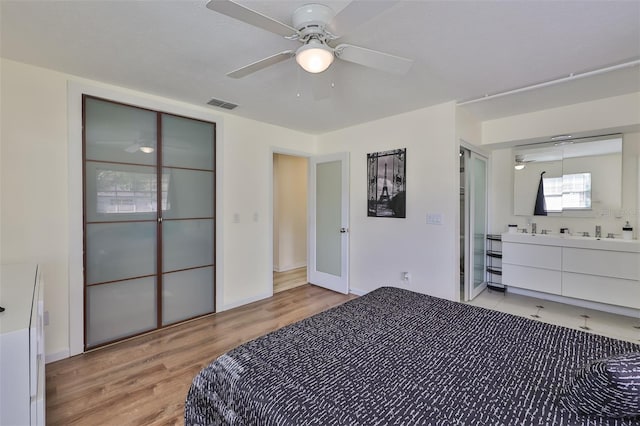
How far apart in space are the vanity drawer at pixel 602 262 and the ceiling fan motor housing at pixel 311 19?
3.83 metres

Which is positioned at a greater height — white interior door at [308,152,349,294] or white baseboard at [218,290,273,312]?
white interior door at [308,152,349,294]

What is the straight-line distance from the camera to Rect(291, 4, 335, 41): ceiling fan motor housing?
158 cm

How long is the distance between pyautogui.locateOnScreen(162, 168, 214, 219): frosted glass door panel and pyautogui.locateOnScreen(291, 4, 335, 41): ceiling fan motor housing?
2211 millimetres

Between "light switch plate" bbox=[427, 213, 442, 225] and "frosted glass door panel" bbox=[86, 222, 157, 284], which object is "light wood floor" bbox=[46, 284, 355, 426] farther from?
"light switch plate" bbox=[427, 213, 442, 225]

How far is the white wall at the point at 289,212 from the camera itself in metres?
5.68

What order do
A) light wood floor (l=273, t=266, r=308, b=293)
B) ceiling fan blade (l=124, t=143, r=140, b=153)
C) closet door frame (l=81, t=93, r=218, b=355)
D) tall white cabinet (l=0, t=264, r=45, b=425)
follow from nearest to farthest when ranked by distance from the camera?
tall white cabinet (l=0, t=264, r=45, b=425), closet door frame (l=81, t=93, r=218, b=355), ceiling fan blade (l=124, t=143, r=140, b=153), light wood floor (l=273, t=266, r=308, b=293)

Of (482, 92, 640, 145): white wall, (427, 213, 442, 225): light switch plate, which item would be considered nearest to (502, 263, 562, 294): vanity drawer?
(427, 213, 442, 225): light switch plate

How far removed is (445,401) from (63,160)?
3341 mm

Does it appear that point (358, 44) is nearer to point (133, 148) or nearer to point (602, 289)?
point (133, 148)

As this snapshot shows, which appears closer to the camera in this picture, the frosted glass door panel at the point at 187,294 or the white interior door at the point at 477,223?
the frosted glass door panel at the point at 187,294

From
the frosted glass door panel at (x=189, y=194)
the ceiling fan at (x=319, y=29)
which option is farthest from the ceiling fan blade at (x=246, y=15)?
the frosted glass door panel at (x=189, y=194)

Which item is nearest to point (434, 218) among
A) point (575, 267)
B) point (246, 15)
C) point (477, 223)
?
point (477, 223)

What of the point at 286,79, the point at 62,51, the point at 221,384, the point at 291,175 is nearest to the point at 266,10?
the point at 286,79

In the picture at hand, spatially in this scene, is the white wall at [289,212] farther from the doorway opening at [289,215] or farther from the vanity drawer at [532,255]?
the vanity drawer at [532,255]
